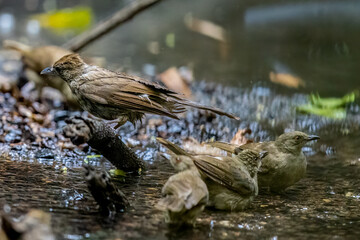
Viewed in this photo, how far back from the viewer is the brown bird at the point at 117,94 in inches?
187

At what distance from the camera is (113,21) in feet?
27.3

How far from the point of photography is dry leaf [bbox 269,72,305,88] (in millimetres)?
8629

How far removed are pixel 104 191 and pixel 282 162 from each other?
1.88m

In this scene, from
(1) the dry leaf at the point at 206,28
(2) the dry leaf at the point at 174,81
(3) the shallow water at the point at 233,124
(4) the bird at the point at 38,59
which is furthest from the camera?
(1) the dry leaf at the point at 206,28

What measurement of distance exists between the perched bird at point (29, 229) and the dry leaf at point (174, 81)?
5737mm

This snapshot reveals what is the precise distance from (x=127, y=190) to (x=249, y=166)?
1.04 m

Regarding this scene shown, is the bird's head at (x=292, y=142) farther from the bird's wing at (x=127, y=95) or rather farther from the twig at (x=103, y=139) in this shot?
the twig at (x=103, y=139)

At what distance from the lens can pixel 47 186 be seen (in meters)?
4.14

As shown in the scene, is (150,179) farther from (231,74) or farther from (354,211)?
(231,74)

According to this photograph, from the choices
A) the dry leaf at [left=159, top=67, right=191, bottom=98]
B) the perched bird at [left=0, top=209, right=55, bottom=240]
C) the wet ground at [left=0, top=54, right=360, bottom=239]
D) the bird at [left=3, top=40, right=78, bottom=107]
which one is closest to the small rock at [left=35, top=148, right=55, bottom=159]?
the wet ground at [left=0, top=54, right=360, bottom=239]

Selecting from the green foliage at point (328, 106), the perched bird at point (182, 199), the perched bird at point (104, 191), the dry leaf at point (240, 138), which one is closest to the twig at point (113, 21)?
the dry leaf at point (240, 138)

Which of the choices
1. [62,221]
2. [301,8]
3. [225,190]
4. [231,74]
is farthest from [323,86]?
[62,221]

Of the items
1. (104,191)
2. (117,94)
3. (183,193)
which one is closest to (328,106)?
(117,94)

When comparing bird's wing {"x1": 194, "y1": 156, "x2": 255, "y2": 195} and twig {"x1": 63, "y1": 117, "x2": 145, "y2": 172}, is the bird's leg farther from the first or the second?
bird's wing {"x1": 194, "y1": 156, "x2": 255, "y2": 195}
